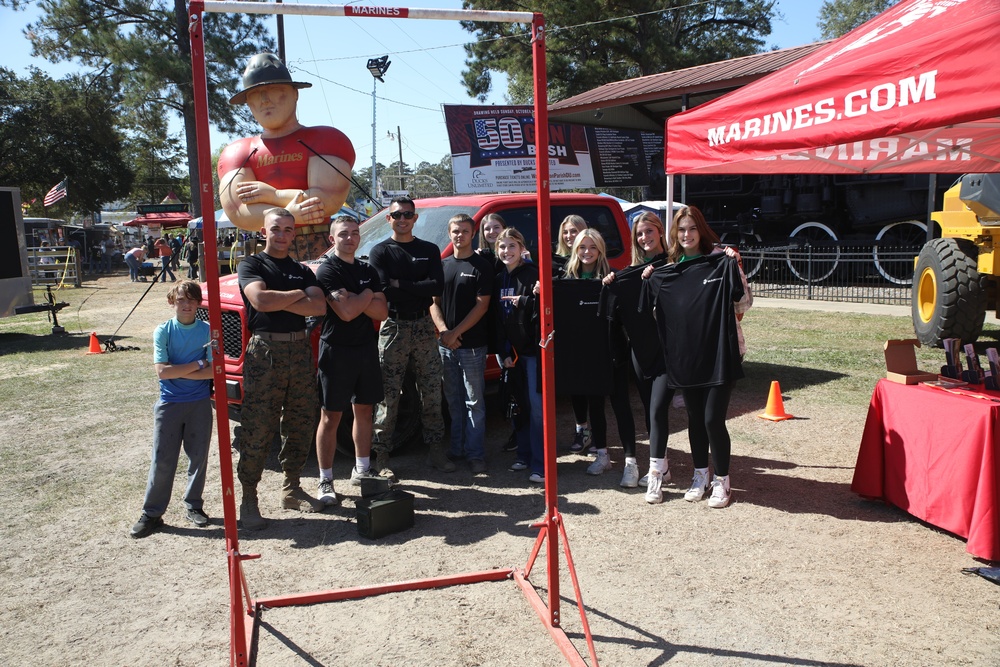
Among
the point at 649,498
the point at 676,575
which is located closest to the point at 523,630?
the point at 676,575

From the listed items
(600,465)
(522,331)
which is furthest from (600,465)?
(522,331)

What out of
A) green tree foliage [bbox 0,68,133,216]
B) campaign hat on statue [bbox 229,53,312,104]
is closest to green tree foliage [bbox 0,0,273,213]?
green tree foliage [bbox 0,68,133,216]

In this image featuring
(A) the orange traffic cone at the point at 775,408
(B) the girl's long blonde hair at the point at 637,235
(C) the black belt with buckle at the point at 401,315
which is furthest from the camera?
(A) the orange traffic cone at the point at 775,408

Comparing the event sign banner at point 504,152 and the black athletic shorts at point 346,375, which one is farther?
the event sign banner at point 504,152

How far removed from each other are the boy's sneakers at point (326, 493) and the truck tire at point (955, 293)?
685 centimetres

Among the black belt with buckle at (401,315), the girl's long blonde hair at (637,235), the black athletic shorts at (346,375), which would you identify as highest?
the girl's long blonde hair at (637,235)

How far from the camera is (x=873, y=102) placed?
3420mm

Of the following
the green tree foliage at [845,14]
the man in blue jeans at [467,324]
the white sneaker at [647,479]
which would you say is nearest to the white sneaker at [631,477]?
the white sneaker at [647,479]

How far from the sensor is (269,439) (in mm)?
4727

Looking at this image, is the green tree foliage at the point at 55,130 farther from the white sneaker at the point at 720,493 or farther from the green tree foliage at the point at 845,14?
the green tree foliage at the point at 845,14

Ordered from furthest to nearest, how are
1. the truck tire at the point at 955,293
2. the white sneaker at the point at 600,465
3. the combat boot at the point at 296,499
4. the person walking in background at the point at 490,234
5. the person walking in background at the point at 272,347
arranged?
the truck tire at the point at 955,293, the person walking in background at the point at 490,234, the white sneaker at the point at 600,465, the combat boot at the point at 296,499, the person walking in background at the point at 272,347

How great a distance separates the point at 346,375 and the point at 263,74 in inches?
116

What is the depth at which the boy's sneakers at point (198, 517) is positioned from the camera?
4766mm

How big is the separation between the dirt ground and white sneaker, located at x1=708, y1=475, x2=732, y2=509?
0.22 ft
